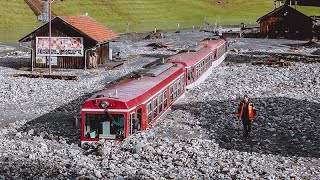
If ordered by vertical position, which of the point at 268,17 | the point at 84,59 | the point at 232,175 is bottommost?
the point at 232,175

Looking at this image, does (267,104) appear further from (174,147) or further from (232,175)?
(232,175)

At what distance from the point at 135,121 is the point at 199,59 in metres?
20.9

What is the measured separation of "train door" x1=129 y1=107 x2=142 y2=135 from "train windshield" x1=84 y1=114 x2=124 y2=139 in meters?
0.56

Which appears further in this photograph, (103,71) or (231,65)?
(231,65)

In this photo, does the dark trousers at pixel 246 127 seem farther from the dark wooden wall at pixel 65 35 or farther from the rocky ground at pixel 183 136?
the dark wooden wall at pixel 65 35

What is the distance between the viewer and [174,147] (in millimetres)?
25469

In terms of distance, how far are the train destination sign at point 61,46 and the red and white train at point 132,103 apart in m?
18.7

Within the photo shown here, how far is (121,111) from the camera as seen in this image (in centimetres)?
2572

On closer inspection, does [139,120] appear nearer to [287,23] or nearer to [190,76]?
[190,76]

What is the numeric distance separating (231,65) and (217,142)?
35524 millimetres

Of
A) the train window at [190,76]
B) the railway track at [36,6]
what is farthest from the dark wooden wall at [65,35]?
the railway track at [36,6]

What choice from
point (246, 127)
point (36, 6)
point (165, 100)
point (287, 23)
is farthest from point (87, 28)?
point (36, 6)

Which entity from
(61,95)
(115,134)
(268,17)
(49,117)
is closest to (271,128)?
(115,134)

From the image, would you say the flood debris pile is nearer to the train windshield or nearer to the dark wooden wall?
the dark wooden wall
